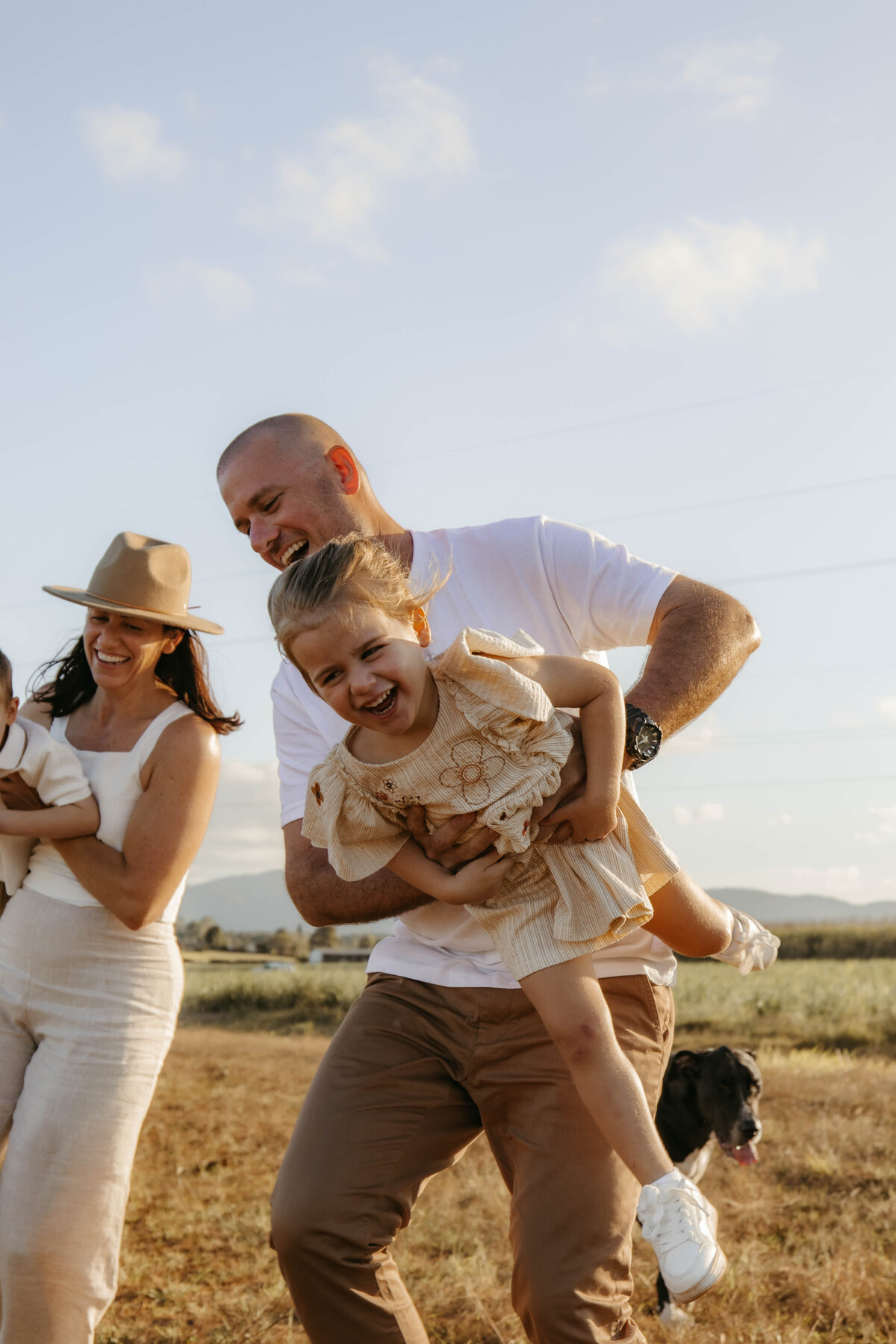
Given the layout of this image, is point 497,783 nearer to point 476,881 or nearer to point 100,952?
point 476,881

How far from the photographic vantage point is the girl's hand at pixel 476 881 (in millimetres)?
2516

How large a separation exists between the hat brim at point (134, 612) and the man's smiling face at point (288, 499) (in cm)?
38

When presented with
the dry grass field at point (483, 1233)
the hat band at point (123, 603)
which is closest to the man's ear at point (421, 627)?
the hat band at point (123, 603)

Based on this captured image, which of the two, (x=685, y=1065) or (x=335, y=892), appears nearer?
(x=335, y=892)

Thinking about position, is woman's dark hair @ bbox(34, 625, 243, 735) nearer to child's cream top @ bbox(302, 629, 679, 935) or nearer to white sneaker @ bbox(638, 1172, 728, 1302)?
child's cream top @ bbox(302, 629, 679, 935)

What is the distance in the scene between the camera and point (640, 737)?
274cm

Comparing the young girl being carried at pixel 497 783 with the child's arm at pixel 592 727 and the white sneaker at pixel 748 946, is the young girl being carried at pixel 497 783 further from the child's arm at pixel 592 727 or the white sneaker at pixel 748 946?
the white sneaker at pixel 748 946

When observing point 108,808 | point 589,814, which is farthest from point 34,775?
point 589,814

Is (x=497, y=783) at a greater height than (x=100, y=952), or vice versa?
(x=497, y=783)

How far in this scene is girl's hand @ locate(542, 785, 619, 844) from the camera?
8.31 feet

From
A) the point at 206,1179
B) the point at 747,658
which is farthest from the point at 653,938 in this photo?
the point at 206,1179

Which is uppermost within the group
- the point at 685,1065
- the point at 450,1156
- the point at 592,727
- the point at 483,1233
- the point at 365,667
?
the point at 365,667

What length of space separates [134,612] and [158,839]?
0.77m

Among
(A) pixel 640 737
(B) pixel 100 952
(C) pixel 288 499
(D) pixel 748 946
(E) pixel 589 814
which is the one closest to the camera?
(E) pixel 589 814
